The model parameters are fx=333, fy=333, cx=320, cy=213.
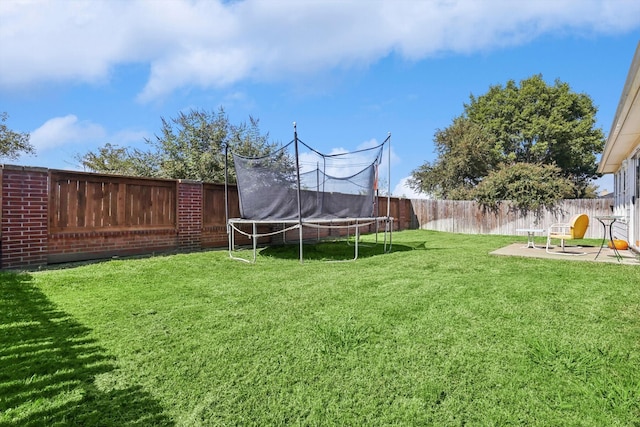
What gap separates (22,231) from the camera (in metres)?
4.75

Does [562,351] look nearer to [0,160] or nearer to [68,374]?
[68,374]

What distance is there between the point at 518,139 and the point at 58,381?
85.3 ft

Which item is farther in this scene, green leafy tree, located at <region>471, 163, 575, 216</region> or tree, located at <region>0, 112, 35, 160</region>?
tree, located at <region>0, 112, 35, 160</region>

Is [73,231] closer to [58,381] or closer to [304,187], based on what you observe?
[304,187]

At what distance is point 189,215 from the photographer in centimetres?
689

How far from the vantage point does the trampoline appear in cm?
618

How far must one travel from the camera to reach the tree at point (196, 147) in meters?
13.8

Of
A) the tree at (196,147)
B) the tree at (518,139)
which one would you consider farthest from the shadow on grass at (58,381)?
the tree at (518,139)

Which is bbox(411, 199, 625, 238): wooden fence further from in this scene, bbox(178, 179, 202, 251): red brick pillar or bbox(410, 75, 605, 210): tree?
bbox(178, 179, 202, 251): red brick pillar

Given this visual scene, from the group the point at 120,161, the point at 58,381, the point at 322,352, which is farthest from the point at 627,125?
the point at 120,161

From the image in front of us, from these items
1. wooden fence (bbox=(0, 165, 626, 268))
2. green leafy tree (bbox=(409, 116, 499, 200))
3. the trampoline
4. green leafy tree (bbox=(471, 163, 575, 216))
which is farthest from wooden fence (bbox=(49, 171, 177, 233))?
green leafy tree (bbox=(409, 116, 499, 200))

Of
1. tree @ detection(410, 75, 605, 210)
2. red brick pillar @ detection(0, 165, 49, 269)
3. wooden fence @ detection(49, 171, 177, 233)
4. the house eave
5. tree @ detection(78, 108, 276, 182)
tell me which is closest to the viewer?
the house eave

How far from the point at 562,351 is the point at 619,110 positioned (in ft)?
13.8

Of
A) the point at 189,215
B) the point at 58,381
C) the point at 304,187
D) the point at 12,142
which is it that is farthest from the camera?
the point at 12,142
